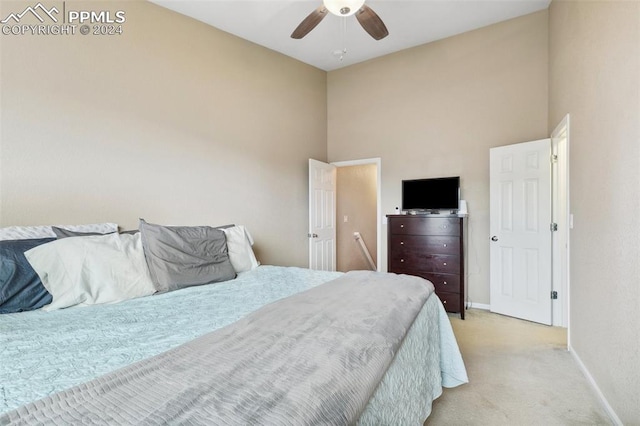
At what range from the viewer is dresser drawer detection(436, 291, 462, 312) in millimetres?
3331

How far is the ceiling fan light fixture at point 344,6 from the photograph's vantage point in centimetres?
217

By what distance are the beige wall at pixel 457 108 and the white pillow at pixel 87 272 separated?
3.24 metres

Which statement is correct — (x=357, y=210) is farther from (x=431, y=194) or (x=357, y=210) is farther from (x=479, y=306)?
(x=479, y=306)

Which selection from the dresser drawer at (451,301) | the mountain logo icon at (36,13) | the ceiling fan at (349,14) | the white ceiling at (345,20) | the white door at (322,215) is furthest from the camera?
the white door at (322,215)

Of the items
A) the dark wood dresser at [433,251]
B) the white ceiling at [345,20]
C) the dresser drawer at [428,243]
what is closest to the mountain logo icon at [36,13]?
the white ceiling at [345,20]

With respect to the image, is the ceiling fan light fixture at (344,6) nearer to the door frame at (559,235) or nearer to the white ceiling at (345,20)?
the white ceiling at (345,20)

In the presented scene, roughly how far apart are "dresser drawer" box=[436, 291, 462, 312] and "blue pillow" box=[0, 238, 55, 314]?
11.0 ft

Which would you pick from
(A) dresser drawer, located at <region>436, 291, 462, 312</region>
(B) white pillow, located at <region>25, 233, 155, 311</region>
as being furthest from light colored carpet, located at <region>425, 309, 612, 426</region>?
(B) white pillow, located at <region>25, 233, 155, 311</region>

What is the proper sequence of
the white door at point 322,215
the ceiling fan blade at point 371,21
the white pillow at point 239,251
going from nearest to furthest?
1. the ceiling fan blade at point 371,21
2. the white pillow at point 239,251
3. the white door at point 322,215

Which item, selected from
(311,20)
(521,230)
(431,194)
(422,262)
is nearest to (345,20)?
(311,20)

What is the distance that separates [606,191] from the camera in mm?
1798

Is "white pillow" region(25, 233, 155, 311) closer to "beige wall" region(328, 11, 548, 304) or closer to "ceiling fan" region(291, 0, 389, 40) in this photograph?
"ceiling fan" region(291, 0, 389, 40)

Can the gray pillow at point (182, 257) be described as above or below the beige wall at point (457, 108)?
below

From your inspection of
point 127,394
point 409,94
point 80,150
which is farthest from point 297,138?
point 127,394
